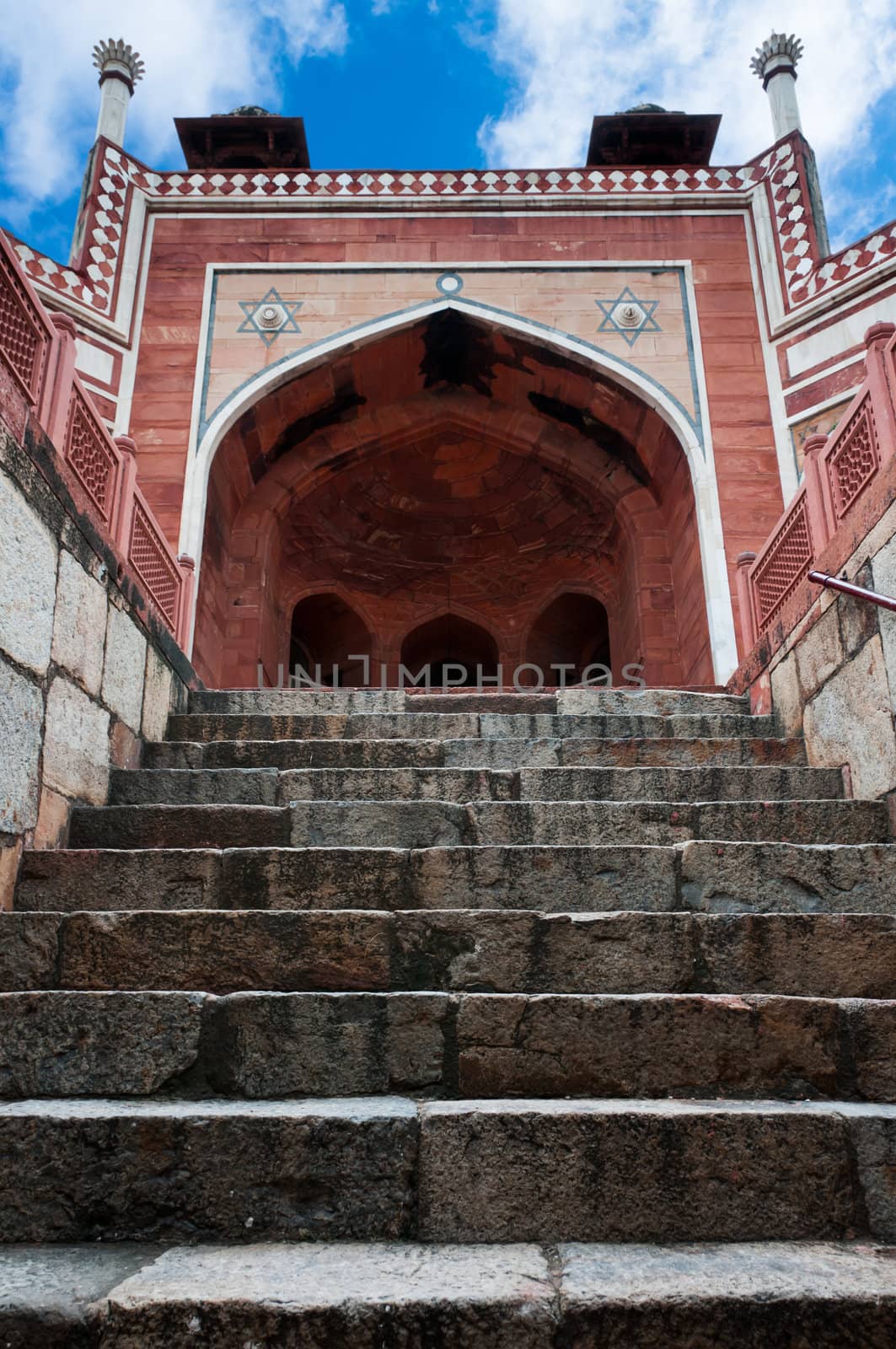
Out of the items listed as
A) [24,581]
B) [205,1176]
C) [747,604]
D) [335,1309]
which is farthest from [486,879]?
[747,604]

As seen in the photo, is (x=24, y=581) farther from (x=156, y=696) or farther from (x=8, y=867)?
(x=156, y=696)

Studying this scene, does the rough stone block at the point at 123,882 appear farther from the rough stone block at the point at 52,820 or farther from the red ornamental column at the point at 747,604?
the red ornamental column at the point at 747,604

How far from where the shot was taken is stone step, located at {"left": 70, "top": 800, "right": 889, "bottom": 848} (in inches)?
134

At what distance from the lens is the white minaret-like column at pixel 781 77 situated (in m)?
10.0

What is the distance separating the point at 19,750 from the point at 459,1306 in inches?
85.9

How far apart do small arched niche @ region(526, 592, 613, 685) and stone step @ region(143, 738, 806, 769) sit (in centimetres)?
849

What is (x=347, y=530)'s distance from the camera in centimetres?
1234

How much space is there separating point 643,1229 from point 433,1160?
0.41 meters

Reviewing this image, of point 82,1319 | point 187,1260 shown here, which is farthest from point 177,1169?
point 82,1319

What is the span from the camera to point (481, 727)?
184 inches

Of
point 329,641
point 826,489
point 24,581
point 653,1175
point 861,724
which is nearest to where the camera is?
point 653,1175

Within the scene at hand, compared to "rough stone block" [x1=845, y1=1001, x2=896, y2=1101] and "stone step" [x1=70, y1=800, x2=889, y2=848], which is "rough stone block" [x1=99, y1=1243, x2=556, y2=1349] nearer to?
"rough stone block" [x1=845, y1=1001, x2=896, y2=1101]

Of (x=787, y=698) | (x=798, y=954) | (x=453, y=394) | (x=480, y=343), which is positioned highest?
(x=480, y=343)

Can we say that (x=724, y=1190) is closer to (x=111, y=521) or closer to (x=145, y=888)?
(x=145, y=888)
